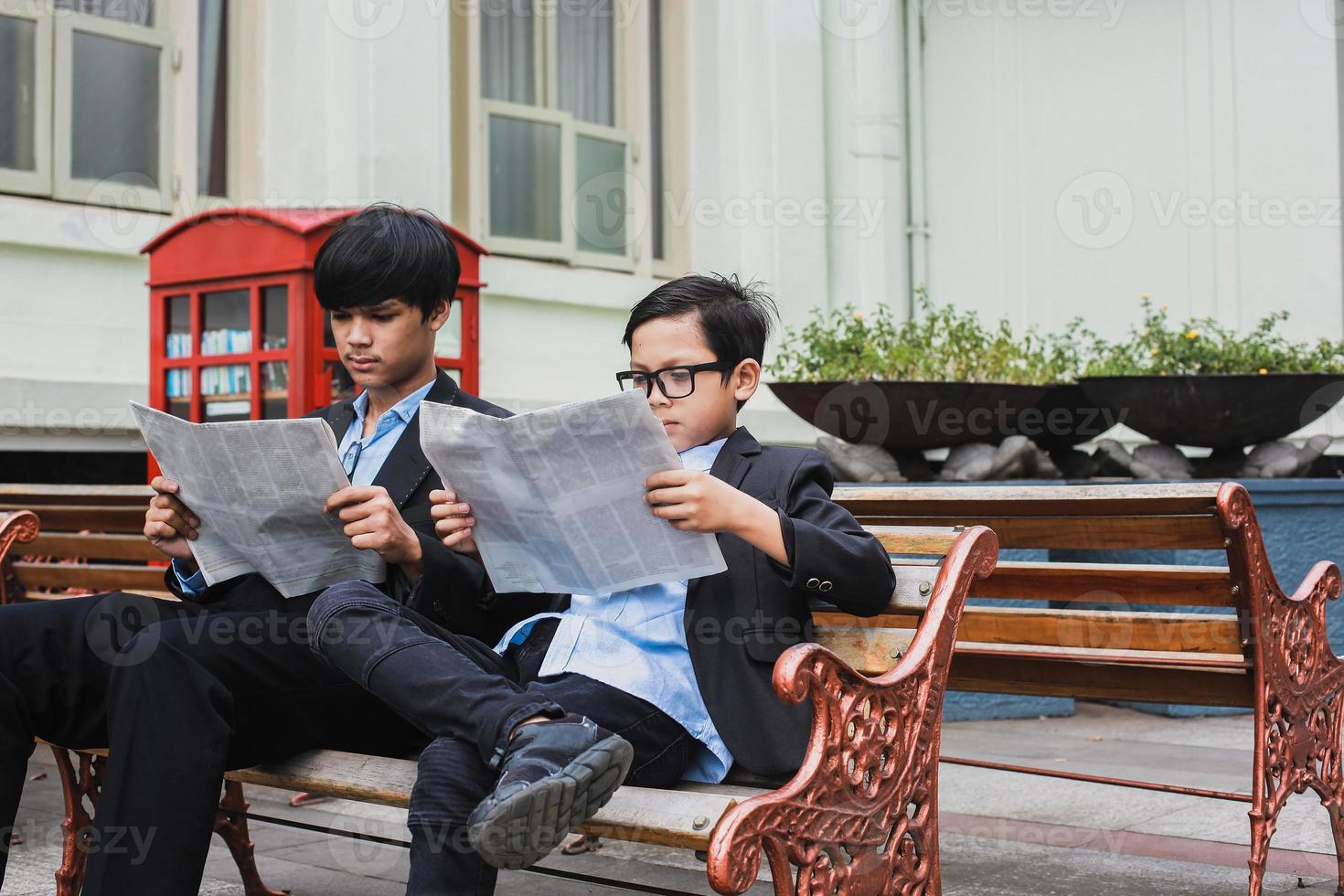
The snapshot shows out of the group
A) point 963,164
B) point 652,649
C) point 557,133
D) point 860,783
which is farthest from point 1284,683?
point 963,164

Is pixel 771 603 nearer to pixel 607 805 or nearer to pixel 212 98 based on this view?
pixel 607 805

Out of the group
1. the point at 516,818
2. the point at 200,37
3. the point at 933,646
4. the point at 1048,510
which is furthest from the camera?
the point at 200,37

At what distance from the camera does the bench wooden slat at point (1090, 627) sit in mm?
3025

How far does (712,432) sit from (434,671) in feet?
2.21

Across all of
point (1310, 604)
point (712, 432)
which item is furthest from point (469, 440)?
point (1310, 604)

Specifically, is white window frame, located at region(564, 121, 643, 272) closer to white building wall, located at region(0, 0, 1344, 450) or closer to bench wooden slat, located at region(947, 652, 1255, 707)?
white building wall, located at region(0, 0, 1344, 450)

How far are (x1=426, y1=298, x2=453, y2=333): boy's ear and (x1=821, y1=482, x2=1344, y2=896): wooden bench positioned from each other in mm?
980

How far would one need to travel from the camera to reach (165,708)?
2387 mm

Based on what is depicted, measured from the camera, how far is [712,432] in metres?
2.58

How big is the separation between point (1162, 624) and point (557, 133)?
5.52m

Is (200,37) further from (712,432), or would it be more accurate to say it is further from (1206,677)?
(1206,677)

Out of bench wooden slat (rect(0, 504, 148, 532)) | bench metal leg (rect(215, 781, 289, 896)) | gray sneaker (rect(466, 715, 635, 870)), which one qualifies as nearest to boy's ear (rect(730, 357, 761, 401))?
gray sneaker (rect(466, 715, 635, 870))

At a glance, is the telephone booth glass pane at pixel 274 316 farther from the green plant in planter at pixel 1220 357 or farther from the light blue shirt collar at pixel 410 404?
the green plant in planter at pixel 1220 357

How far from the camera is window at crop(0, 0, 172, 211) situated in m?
5.87
